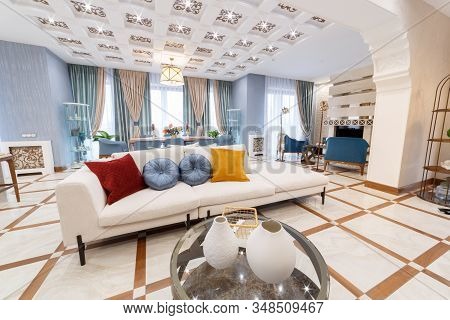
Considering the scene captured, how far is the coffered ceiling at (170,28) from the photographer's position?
8.84 feet

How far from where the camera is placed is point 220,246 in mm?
904

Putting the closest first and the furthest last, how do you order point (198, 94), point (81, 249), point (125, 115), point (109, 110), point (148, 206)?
point (81, 249)
point (148, 206)
point (109, 110)
point (125, 115)
point (198, 94)

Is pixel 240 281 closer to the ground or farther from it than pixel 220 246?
closer to the ground

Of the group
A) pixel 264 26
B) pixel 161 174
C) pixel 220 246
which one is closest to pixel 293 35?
pixel 264 26

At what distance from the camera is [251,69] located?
5633 mm

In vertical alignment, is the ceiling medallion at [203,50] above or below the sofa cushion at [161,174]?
above

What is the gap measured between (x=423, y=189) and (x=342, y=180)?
1059mm

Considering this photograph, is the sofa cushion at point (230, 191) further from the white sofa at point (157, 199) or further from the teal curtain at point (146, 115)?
the teal curtain at point (146, 115)

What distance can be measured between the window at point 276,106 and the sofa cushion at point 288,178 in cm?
419

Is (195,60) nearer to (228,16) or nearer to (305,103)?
(228,16)

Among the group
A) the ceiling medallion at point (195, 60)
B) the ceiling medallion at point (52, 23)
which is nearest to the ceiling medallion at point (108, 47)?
the ceiling medallion at point (52, 23)

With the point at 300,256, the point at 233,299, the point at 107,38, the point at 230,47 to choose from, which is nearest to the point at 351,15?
the point at 230,47

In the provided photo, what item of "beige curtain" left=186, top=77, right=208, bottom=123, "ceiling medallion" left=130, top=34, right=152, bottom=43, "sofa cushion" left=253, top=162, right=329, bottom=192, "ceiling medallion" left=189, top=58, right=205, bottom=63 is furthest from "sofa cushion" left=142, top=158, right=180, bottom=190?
"beige curtain" left=186, top=77, right=208, bottom=123

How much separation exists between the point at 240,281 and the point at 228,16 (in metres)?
3.49
